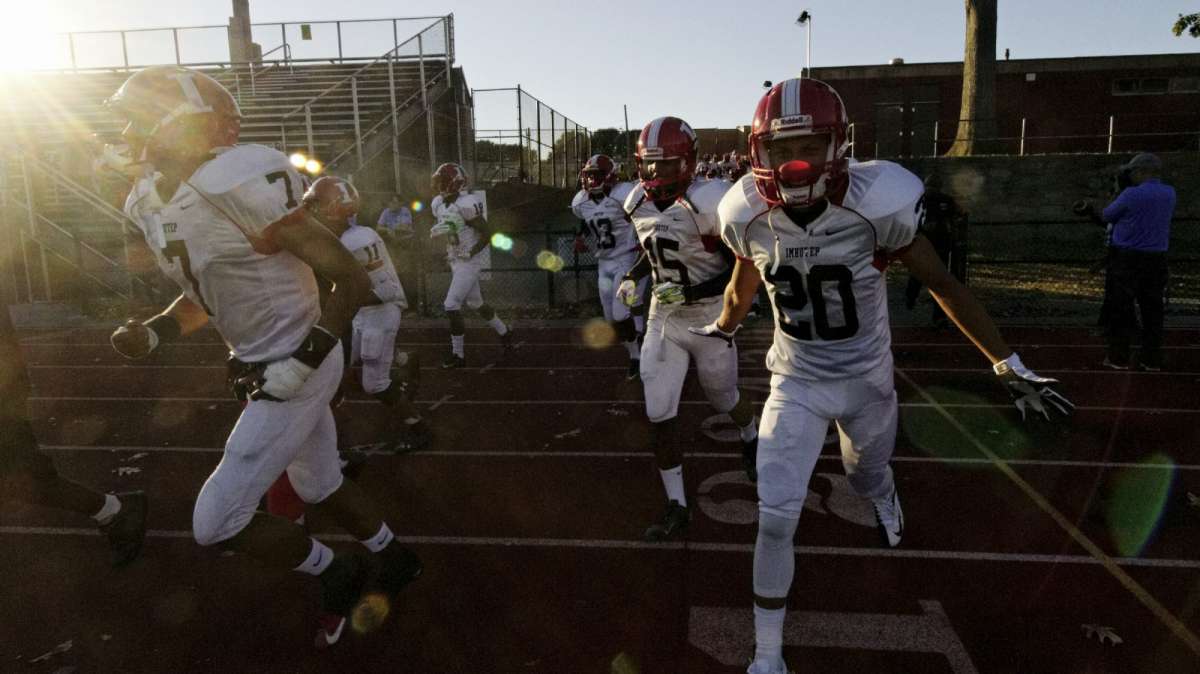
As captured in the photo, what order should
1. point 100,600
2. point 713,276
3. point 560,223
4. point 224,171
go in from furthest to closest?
point 560,223, point 713,276, point 100,600, point 224,171

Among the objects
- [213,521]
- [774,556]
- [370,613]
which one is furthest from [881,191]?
[370,613]

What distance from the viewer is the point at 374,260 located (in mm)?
6184

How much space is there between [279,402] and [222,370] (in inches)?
314

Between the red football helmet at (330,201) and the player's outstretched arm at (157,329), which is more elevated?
the red football helmet at (330,201)

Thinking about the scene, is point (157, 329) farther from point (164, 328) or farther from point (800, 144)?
point (800, 144)

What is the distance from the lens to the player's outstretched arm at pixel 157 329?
336 centimetres

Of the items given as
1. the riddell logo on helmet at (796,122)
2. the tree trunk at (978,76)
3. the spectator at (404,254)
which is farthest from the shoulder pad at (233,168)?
the tree trunk at (978,76)

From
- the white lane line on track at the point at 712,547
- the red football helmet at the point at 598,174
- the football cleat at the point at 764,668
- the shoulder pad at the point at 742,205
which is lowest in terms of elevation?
the white lane line on track at the point at 712,547

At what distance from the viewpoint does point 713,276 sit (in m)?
4.84

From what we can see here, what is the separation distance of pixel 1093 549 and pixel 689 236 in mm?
2882

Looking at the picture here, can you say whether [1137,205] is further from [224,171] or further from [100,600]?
[100,600]

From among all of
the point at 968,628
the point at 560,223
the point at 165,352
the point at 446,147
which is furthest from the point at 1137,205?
the point at 560,223

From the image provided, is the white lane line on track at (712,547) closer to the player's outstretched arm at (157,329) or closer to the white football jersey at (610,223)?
the player's outstretched arm at (157,329)

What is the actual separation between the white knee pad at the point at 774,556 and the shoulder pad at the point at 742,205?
47.9 inches
